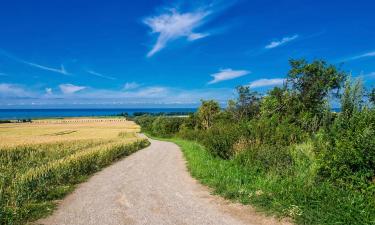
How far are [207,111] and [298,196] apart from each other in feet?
185

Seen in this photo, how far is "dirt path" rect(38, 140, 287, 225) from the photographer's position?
7383 millimetres

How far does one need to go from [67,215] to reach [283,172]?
6.82 meters

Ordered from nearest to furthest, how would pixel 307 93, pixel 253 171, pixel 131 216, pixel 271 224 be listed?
pixel 271 224
pixel 131 216
pixel 253 171
pixel 307 93

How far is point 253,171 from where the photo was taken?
12.0 meters

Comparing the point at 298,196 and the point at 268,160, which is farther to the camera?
the point at 268,160

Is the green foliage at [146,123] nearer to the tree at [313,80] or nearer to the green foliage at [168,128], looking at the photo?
the green foliage at [168,128]

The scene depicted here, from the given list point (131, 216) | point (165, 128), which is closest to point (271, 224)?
point (131, 216)

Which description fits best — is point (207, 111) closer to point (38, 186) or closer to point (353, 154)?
point (38, 186)

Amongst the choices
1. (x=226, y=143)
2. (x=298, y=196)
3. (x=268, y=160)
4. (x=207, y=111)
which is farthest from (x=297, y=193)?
(x=207, y=111)

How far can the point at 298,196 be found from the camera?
26.7 ft

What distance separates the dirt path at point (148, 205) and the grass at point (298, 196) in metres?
0.48

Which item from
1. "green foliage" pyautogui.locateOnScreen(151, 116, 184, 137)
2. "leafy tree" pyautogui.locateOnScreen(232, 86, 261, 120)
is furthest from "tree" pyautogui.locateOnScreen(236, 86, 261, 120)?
"green foliage" pyautogui.locateOnScreen(151, 116, 184, 137)

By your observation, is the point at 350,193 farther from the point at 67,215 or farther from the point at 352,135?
the point at 67,215

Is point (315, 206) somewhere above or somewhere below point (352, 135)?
below
